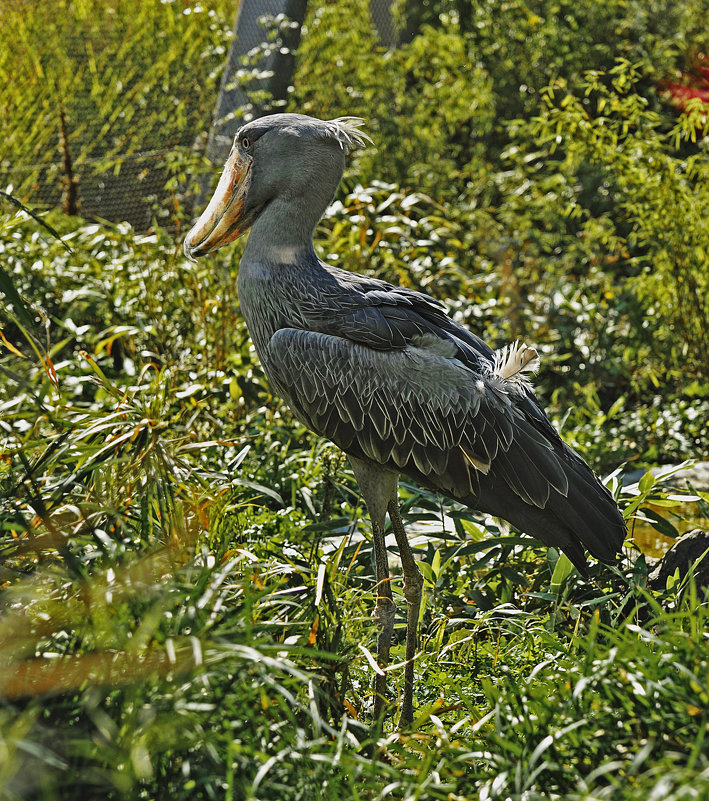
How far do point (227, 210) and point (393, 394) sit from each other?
837mm

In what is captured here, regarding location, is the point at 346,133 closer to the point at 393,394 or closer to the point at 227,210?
the point at 227,210

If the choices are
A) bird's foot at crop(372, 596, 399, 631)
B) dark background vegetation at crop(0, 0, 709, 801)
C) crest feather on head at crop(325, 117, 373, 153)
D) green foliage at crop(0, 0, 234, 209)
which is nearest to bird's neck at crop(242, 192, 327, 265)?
crest feather on head at crop(325, 117, 373, 153)

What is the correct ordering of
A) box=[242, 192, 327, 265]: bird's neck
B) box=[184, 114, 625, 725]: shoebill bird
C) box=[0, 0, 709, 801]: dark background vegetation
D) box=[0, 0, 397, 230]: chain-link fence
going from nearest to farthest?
box=[0, 0, 709, 801]: dark background vegetation
box=[184, 114, 625, 725]: shoebill bird
box=[242, 192, 327, 265]: bird's neck
box=[0, 0, 397, 230]: chain-link fence

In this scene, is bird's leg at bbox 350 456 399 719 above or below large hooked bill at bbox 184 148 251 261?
below

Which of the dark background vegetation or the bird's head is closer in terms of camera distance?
the dark background vegetation

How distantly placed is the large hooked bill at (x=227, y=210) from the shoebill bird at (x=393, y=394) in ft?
0.28

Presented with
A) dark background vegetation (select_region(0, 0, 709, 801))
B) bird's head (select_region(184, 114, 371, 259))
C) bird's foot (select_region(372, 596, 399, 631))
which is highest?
bird's head (select_region(184, 114, 371, 259))

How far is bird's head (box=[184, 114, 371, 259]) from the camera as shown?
2.87 metres

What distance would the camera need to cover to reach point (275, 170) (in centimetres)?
288

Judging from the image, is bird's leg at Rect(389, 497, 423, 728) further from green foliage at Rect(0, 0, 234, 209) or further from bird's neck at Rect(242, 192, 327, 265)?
green foliage at Rect(0, 0, 234, 209)

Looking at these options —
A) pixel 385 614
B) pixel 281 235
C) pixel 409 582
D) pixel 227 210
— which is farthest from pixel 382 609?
pixel 227 210

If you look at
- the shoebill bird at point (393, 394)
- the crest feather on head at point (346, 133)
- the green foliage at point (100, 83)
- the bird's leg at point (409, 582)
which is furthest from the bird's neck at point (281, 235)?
the green foliage at point (100, 83)

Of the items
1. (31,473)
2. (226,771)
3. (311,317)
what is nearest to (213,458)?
(311,317)

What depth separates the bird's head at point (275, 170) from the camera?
287cm
